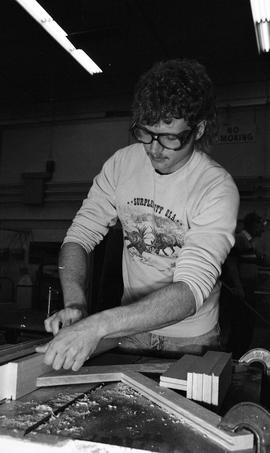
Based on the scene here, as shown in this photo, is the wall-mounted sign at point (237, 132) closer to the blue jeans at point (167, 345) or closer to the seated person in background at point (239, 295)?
the seated person in background at point (239, 295)

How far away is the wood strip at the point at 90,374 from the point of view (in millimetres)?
1103

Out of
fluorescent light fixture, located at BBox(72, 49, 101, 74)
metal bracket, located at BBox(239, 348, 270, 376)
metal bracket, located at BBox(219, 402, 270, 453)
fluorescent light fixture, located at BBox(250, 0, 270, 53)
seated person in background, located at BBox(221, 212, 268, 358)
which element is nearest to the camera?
metal bracket, located at BBox(219, 402, 270, 453)

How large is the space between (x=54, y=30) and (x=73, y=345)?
3.65 m

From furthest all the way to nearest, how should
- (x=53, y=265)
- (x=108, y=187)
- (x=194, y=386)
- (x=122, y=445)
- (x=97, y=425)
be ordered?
(x=53, y=265), (x=108, y=187), (x=194, y=386), (x=97, y=425), (x=122, y=445)

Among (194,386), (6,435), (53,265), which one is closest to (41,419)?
(6,435)

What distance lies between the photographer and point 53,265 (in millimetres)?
5551

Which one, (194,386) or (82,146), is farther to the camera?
(82,146)

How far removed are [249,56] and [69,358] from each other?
184 inches

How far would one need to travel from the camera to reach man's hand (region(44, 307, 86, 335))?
1.25 metres

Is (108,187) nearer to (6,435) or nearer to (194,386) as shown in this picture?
(194,386)

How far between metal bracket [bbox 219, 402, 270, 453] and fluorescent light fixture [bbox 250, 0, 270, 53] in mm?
3295

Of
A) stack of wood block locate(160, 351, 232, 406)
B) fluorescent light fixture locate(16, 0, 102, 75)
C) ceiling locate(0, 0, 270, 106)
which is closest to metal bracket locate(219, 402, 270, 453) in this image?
stack of wood block locate(160, 351, 232, 406)

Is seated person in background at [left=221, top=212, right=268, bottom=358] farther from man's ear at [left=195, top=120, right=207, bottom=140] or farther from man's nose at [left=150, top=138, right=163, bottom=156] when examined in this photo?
man's nose at [left=150, top=138, right=163, bottom=156]

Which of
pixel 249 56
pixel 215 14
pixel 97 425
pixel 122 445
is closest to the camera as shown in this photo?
pixel 122 445
